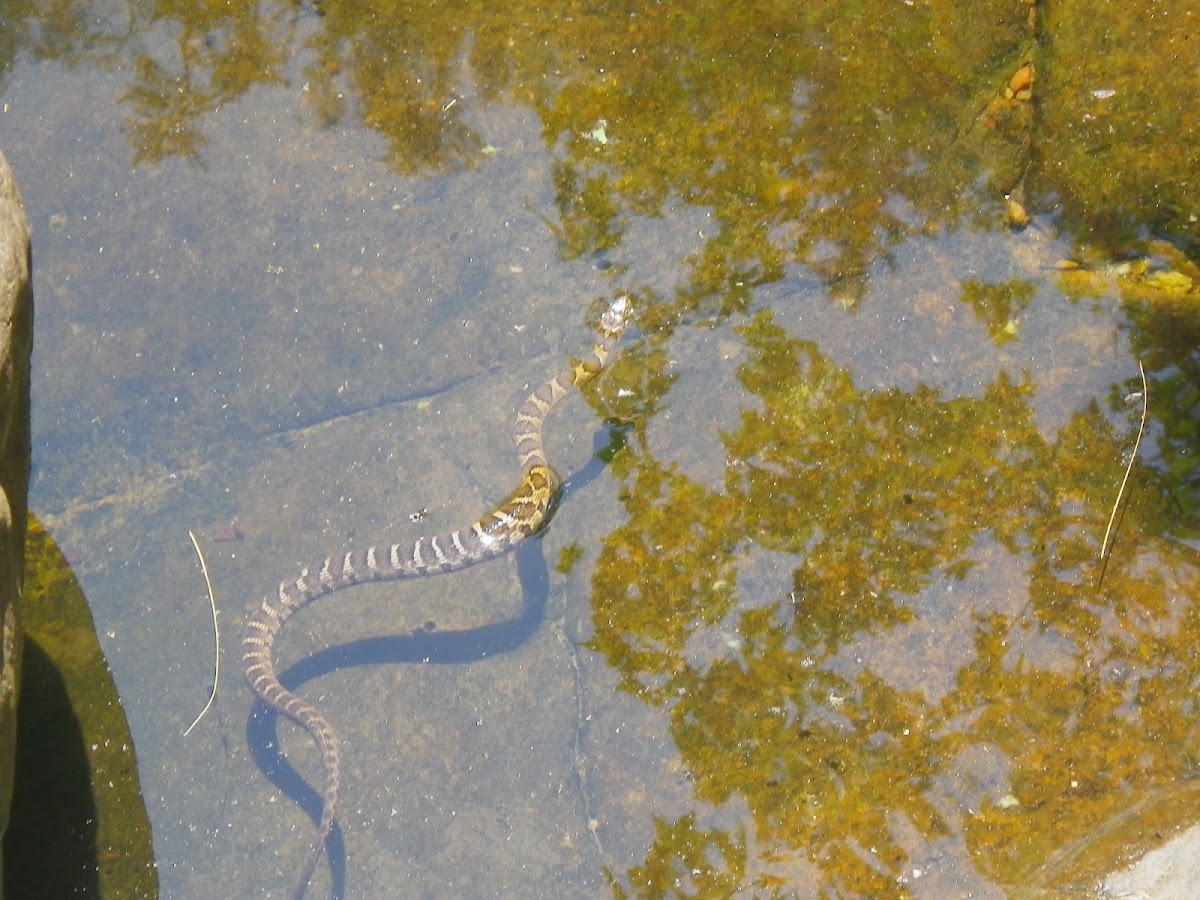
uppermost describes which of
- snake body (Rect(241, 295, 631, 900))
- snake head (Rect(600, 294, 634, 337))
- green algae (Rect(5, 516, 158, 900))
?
snake head (Rect(600, 294, 634, 337))

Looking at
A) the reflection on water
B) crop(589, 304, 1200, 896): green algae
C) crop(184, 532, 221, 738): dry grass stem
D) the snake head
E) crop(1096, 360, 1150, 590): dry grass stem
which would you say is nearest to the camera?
crop(589, 304, 1200, 896): green algae

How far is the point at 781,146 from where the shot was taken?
560 centimetres

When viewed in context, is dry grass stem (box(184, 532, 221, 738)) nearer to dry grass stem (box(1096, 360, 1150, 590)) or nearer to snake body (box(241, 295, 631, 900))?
snake body (box(241, 295, 631, 900))

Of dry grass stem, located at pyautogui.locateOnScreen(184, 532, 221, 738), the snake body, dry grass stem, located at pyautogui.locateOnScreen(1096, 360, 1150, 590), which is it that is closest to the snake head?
the snake body

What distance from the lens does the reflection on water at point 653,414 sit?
4152 millimetres

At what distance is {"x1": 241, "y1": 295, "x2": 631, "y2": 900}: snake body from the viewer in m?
4.68

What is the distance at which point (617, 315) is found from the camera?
5320mm

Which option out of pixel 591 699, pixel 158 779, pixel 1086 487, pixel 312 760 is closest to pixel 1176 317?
pixel 1086 487

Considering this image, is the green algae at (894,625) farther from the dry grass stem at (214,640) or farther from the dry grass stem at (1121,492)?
the dry grass stem at (214,640)

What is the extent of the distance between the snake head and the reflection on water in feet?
0.37

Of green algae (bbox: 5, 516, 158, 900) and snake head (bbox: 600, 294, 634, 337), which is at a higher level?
snake head (bbox: 600, 294, 634, 337)

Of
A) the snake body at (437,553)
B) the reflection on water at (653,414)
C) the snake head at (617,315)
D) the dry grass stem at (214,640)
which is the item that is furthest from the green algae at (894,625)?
the dry grass stem at (214,640)

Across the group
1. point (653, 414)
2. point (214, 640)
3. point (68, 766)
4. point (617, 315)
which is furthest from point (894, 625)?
point (68, 766)

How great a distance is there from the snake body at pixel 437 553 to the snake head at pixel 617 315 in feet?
0.10
